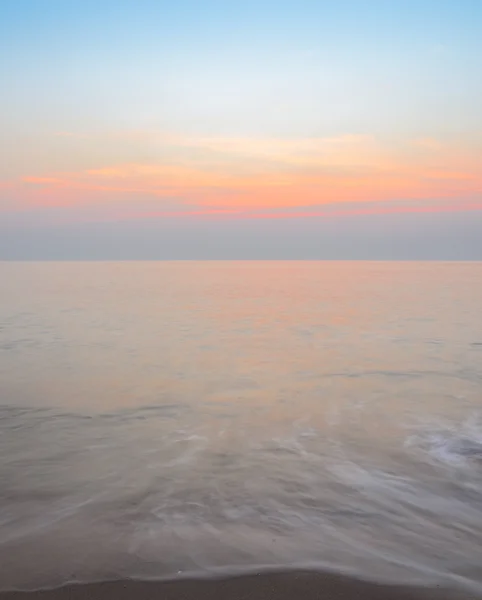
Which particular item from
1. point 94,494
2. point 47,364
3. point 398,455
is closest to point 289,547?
point 94,494

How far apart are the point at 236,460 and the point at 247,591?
192 inches

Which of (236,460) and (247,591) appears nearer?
(247,591)

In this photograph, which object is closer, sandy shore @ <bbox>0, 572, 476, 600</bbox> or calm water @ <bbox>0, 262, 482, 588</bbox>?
sandy shore @ <bbox>0, 572, 476, 600</bbox>

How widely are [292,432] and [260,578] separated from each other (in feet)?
22.1

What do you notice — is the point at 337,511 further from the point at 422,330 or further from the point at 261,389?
the point at 422,330

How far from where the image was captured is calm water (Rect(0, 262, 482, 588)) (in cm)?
676

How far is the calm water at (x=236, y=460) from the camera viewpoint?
676 centimetres

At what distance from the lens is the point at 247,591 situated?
5.77m

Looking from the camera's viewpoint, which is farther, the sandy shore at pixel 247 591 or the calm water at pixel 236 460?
the calm water at pixel 236 460

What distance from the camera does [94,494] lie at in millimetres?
8766

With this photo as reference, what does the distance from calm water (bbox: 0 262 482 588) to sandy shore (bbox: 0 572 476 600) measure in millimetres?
275

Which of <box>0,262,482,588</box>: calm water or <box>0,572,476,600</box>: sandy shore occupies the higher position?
<box>0,572,476,600</box>: sandy shore

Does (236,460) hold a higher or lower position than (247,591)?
lower

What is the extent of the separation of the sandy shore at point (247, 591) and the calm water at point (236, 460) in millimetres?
275
